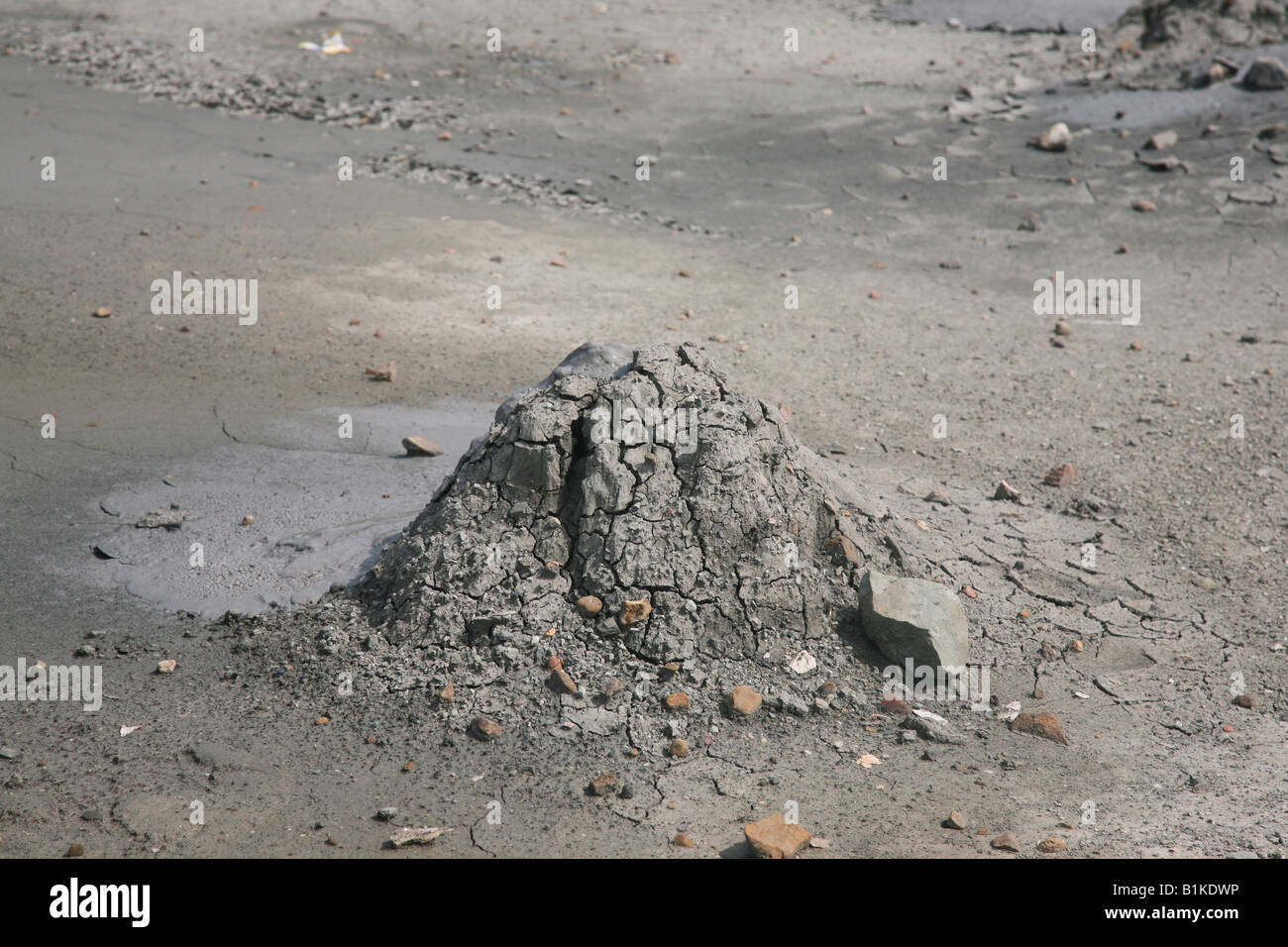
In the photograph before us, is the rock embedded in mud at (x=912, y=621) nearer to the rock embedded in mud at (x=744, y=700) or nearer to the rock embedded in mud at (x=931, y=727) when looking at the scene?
the rock embedded in mud at (x=931, y=727)

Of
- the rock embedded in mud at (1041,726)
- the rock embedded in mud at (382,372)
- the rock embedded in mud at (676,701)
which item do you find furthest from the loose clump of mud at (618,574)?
the rock embedded in mud at (382,372)

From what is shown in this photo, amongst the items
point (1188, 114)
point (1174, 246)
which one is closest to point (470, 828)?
point (1174, 246)

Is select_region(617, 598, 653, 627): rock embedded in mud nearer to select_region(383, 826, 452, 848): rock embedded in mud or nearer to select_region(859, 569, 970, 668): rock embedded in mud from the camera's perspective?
select_region(859, 569, 970, 668): rock embedded in mud

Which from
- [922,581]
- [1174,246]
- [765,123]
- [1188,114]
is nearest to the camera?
[922,581]

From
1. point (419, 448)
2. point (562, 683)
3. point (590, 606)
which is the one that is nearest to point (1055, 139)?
point (419, 448)

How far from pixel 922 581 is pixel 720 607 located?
86 centimetres

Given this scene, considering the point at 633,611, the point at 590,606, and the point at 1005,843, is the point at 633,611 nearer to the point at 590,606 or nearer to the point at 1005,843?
the point at 590,606

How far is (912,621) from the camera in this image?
13.1 ft

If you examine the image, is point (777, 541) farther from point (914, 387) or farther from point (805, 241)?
point (805, 241)

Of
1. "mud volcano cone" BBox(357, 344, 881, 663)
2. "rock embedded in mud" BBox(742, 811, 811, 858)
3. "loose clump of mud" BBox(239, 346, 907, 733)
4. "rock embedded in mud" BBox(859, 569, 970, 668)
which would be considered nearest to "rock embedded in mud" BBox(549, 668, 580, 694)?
"loose clump of mud" BBox(239, 346, 907, 733)

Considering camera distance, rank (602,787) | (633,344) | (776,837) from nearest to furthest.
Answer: (776,837)
(602,787)
(633,344)

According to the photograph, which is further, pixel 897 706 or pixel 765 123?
pixel 765 123

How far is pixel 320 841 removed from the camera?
3.16m

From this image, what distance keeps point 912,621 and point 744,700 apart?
0.75 metres
